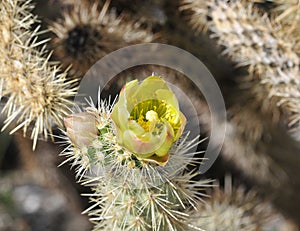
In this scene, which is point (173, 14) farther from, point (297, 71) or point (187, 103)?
point (297, 71)

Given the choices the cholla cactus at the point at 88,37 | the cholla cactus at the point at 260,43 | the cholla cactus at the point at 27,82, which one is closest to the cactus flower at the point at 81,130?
the cholla cactus at the point at 27,82

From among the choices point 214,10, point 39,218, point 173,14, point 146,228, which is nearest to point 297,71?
point 214,10

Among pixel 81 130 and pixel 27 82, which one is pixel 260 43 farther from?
pixel 81 130

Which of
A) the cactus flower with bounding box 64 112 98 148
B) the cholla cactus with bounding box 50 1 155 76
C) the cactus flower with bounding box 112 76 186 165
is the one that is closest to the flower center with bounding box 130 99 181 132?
the cactus flower with bounding box 112 76 186 165

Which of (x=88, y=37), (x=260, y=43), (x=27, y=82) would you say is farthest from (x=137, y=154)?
(x=260, y=43)

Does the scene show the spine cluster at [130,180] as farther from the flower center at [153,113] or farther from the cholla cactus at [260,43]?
the cholla cactus at [260,43]

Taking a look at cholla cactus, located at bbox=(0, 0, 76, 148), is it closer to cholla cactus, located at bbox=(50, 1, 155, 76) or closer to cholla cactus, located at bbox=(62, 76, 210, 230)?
cholla cactus, located at bbox=(50, 1, 155, 76)
